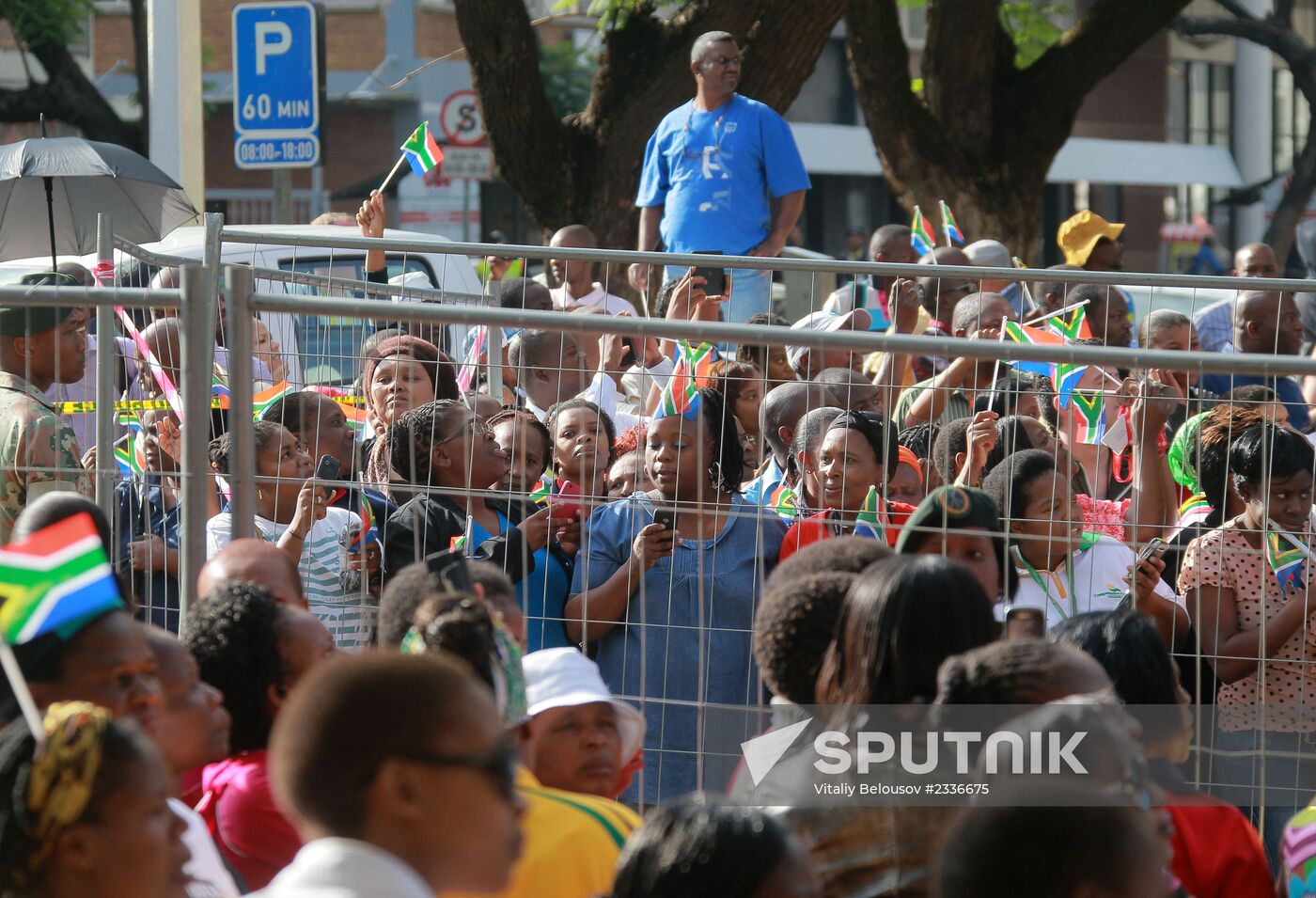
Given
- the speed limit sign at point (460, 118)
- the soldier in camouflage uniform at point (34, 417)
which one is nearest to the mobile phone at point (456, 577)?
the soldier in camouflage uniform at point (34, 417)

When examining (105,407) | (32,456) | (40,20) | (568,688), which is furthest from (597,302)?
(40,20)

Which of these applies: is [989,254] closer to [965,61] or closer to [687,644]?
[965,61]

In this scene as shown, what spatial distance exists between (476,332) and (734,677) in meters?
2.81

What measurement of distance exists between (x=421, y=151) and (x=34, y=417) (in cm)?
371

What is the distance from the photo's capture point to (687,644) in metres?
4.61

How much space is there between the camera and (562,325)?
161 inches

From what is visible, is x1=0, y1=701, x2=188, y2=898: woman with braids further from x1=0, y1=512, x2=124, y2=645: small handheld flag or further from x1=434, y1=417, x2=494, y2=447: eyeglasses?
x1=434, y1=417, x2=494, y2=447: eyeglasses

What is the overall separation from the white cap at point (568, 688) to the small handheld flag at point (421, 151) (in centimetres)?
493

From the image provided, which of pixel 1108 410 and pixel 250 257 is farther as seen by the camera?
pixel 250 257

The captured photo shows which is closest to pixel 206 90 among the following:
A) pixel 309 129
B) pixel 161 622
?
pixel 309 129

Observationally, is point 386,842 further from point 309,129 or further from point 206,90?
point 206,90

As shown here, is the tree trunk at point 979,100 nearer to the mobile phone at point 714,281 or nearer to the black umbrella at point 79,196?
the mobile phone at point 714,281

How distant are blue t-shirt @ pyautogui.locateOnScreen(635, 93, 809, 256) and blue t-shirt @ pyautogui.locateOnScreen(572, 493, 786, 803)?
448 centimetres

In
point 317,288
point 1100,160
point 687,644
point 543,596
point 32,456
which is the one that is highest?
point 1100,160
